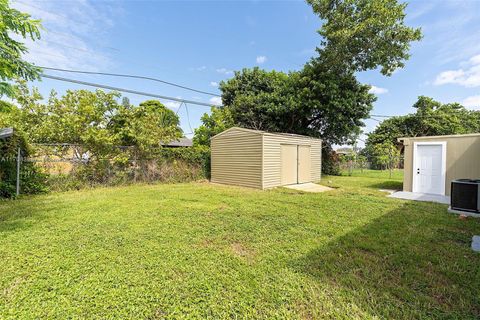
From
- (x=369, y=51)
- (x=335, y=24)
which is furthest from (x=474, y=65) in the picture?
(x=335, y=24)

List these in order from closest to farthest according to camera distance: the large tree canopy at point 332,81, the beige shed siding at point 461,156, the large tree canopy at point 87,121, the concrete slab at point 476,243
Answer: the concrete slab at point 476,243 → the beige shed siding at point 461,156 → the large tree canopy at point 87,121 → the large tree canopy at point 332,81

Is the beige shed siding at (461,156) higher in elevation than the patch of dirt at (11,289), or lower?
higher

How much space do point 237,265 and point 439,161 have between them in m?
8.32

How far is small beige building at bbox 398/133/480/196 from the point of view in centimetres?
718

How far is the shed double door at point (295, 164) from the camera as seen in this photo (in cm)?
1020

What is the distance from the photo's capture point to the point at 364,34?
38.1 feet

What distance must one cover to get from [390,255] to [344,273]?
3.16ft

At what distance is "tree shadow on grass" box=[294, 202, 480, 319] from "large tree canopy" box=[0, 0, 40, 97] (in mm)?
5222

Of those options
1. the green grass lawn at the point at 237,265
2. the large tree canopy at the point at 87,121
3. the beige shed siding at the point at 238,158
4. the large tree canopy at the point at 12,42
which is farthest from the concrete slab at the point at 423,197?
the large tree canopy at the point at 12,42

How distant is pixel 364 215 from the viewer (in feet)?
17.2

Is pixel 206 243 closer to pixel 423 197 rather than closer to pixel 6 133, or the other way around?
pixel 6 133

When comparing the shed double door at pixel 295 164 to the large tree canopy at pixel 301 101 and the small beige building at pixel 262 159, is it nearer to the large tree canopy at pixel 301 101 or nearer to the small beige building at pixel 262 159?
the small beige building at pixel 262 159

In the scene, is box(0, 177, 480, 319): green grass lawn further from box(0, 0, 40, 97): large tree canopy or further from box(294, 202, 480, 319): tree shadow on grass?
box(0, 0, 40, 97): large tree canopy

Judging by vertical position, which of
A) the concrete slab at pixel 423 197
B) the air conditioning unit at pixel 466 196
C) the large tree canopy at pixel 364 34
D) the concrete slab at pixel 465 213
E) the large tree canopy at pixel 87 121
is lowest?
the concrete slab at pixel 465 213
